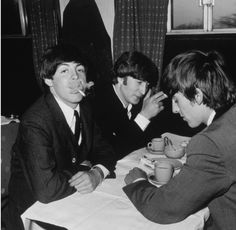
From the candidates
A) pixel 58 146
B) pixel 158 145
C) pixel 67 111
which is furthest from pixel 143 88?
pixel 58 146

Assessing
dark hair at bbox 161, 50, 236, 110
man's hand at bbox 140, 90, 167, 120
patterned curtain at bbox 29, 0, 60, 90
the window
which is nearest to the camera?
dark hair at bbox 161, 50, 236, 110

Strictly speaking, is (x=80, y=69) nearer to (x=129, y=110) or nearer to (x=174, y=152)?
(x=174, y=152)

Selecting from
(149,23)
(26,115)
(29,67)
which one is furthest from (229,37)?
(29,67)

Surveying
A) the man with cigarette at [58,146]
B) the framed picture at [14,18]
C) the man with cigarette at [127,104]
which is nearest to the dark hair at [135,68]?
the man with cigarette at [127,104]

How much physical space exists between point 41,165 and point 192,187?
26.5 inches

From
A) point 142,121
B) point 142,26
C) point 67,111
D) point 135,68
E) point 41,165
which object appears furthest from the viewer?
point 142,26

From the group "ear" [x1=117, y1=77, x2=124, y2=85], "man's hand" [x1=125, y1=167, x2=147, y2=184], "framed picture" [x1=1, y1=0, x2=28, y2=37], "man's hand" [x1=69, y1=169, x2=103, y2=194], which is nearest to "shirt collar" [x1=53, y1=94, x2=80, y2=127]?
"man's hand" [x1=69, y1=169, x2=103, y2=194]

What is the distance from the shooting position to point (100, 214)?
115 cm

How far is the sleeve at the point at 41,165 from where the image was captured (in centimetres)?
132

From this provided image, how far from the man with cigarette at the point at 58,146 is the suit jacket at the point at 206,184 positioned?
1.25 ft

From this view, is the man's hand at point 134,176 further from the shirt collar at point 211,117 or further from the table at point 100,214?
the shirt collar at point 211,117

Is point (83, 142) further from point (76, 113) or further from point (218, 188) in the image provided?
point (218, 188)

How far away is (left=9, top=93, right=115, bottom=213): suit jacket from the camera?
138 centimetres

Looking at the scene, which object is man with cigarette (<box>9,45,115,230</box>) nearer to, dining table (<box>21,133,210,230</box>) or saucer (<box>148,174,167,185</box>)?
dining table (<box>21,133,210,230</box>)
